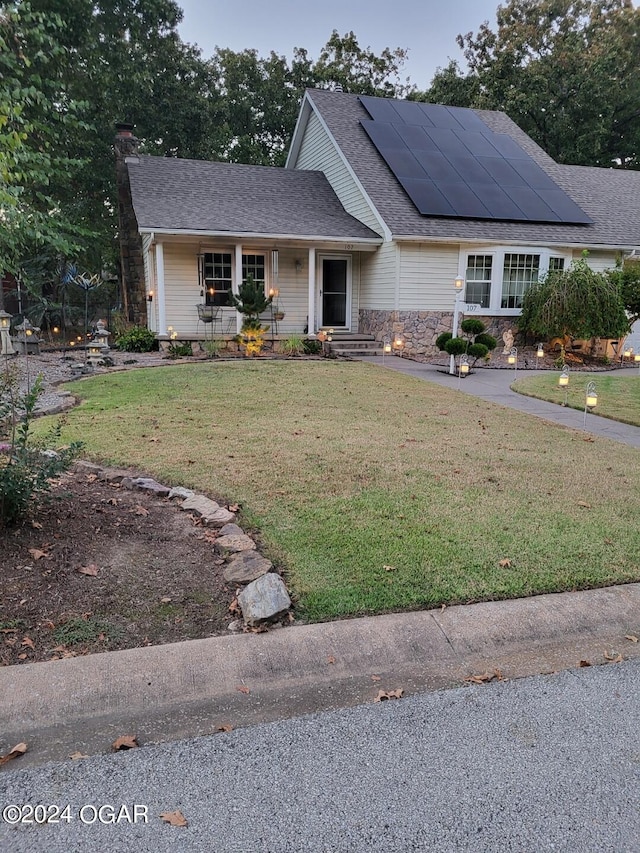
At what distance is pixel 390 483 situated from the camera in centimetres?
450

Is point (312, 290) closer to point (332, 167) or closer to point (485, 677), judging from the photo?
point (332, 167)

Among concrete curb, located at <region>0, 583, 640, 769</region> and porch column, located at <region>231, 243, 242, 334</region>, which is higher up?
porch column, located at <region>231, 243, 242, 334</region>

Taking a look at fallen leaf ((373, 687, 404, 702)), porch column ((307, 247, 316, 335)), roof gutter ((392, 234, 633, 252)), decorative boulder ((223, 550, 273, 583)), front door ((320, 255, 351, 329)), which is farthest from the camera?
front door ((320, 255, 351, 329))

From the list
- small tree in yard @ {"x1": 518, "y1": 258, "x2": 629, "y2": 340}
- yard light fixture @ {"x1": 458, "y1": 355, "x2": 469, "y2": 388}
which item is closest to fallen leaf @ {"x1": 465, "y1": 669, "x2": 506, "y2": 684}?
yard light fixture @ {"x1": 458, "y1": 355, "x2": 469, "y2": 388}

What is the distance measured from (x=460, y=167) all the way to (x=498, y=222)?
2.28m

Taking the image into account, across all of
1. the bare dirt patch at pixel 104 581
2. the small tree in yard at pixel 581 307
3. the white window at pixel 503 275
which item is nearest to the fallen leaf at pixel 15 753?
the bare dirt patch at pixel 104 581

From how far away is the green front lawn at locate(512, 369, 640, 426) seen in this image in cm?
788

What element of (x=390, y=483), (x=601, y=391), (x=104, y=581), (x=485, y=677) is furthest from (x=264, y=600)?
(x=601, y=391)

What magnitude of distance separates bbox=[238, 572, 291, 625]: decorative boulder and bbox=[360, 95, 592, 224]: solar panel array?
41.6 ft

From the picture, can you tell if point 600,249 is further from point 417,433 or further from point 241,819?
point 241,819

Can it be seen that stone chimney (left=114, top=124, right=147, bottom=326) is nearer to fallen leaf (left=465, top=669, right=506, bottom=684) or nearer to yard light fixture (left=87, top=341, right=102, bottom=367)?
yard light fixture (left=87, top=341, right=102, bottom=367)

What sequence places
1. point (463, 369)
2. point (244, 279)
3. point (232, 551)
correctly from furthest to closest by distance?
point (244, 279) → point (463, 369) → point (232, 551)

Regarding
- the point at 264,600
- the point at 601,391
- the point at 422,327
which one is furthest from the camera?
the point at 422,327

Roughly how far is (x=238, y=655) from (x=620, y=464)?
14.1 ft
